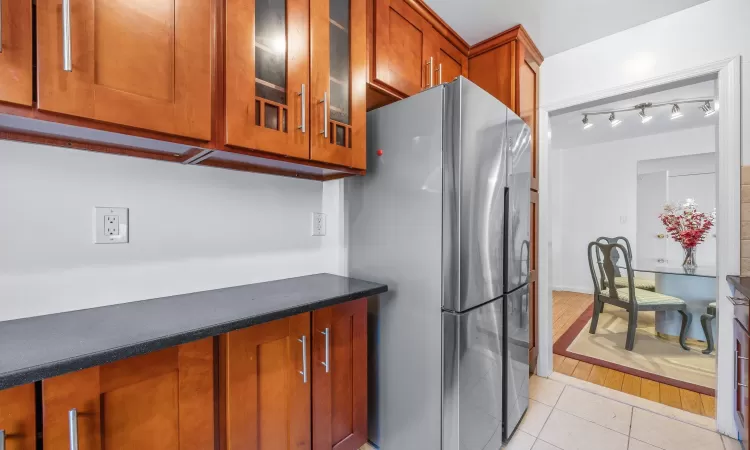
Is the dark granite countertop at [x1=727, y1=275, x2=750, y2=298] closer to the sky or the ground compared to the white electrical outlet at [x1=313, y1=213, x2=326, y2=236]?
closer to the ground

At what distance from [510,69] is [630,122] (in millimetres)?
2931

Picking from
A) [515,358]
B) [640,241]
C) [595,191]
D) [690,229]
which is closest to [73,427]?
[515,358]

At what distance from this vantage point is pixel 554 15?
6.21 ft

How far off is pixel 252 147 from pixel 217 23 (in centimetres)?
39

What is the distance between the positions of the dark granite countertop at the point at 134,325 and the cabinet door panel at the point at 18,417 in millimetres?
60

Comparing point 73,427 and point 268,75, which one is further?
point 268,75

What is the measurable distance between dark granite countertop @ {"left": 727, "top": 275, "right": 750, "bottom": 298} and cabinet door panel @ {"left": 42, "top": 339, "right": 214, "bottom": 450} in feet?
6.62

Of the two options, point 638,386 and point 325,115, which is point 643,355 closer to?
point 638,386

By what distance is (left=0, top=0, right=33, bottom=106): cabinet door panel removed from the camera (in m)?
0.65

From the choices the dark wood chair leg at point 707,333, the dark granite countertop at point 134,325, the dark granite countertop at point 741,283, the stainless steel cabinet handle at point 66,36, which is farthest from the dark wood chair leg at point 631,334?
the stainless steel cabinet handle at point 66,36

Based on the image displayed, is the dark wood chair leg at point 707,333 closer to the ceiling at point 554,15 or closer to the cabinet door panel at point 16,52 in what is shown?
the ceiling at point 554,15

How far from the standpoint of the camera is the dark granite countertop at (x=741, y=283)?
1.28 metres

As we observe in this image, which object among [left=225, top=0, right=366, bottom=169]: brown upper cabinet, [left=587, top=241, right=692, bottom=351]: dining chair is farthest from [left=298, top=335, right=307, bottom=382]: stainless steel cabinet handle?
[left=587, top=241, right=692, bottom=351]: dining chair

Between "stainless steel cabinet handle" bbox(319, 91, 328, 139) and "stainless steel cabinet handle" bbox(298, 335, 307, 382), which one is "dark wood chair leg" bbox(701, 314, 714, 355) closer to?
"stainless steel cabinet handle" bbox(298, 335, 307, 382)
